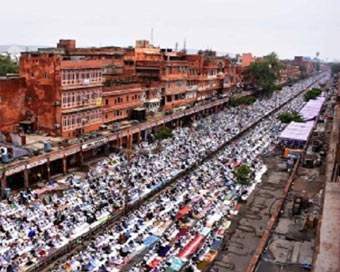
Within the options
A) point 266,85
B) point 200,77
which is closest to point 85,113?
point 200,77

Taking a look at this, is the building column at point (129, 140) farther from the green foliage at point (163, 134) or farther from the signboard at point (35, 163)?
the signboard at point (35, 163)

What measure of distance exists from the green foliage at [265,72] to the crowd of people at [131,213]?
63.8 m

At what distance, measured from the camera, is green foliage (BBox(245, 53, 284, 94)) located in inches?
4284

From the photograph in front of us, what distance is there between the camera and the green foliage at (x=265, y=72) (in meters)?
109

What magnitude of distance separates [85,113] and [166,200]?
62.1 feet

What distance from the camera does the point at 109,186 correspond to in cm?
3562

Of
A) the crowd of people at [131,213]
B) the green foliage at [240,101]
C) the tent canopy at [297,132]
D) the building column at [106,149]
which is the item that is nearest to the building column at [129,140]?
the crowd of people at [131,213]

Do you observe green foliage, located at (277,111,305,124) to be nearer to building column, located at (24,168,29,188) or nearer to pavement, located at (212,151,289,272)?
pavement, located at (212,151,289,272)

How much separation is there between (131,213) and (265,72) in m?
86.3

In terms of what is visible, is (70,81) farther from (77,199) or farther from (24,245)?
(24,245)

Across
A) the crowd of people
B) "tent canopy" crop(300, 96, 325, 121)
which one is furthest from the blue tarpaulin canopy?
"tent canopy" crop(300, 96, 325, 121)

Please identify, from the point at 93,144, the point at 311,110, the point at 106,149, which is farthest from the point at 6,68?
the point at 311,110

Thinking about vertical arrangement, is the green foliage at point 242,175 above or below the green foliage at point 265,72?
below

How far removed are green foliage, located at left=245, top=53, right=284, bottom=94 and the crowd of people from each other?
63.8 metres
